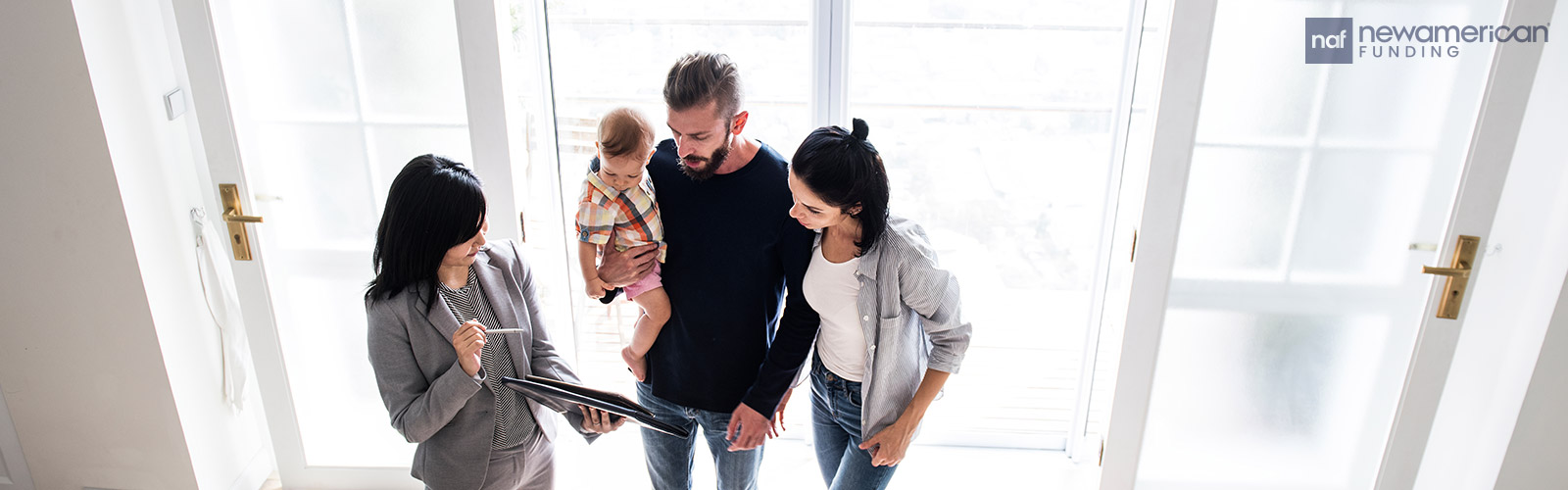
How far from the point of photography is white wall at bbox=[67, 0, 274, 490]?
1889 mm

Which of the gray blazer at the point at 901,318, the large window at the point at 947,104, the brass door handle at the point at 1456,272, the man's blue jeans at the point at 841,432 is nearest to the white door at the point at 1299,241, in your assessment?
the brass door handle at the point at 1456,272

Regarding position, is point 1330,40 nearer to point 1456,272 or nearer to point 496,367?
point 1456,272

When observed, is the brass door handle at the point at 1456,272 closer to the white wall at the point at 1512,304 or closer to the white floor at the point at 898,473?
the white wall at the point at 1512,304

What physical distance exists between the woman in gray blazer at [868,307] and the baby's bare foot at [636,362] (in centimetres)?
37

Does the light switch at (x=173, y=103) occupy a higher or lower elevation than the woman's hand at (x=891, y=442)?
higher

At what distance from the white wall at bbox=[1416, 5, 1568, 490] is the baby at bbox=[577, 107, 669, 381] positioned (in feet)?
5.89

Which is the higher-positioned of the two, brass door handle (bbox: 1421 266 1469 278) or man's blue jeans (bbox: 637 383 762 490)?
brass door handle (bbox: 1421 266 1469 278)

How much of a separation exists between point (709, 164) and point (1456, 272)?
65.3 inches

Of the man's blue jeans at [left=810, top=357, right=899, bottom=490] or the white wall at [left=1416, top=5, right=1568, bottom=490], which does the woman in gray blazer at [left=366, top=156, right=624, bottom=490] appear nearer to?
the man's blue jeans at [left=810, top=357, right=899, bottom=490]

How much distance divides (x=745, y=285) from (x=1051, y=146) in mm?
1043

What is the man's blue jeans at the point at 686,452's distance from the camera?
72.5 inches

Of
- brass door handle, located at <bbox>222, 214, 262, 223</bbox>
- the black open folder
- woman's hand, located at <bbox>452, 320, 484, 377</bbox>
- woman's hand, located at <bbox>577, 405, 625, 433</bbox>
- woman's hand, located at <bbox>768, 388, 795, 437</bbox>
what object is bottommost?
woman's hand, located at <bbox>768, 388, 795, 437</bbox>

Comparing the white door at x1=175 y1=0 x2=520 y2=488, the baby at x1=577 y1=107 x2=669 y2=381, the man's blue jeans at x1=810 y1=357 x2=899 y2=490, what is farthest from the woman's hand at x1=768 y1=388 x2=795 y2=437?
the white door at x1=175 y1=0 x2=520 y2=488

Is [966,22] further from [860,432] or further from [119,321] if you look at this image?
[119,321]
